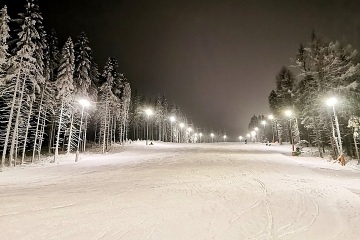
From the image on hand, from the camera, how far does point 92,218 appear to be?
6566 millimetres

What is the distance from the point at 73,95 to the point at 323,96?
3048cm

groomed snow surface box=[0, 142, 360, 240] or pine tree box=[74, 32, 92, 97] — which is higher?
pine tree box=[74, 32, 92, 97]

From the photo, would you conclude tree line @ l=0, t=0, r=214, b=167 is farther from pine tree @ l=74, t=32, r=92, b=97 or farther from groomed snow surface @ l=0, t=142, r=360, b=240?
groomed snow surface @ l=0, t=142, r=360, b=240

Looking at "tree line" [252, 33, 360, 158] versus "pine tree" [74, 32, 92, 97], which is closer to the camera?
"tree line" [252, 33, 360, 158]

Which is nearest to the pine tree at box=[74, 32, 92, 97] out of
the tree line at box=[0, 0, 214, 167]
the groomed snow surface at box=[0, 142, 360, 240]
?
the tree line at box=[0, 0, 214, 167]

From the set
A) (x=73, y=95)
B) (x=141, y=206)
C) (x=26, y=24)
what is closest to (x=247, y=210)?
(x=141, y=206)

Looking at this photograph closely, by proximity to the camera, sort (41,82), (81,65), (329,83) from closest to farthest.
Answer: (329,83) < (41,82) < (81,65)

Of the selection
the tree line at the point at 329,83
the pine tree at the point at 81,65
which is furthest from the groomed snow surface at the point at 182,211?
the pine tree at the point at 81,65

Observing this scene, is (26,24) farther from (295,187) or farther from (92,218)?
(295,187)

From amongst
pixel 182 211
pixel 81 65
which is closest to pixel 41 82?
pixel 81 65

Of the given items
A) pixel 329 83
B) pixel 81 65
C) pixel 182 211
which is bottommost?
pixel 182 211

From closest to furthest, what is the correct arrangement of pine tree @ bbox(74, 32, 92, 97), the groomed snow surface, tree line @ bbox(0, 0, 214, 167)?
the groomed snow surface → tree line @ bbox(0, 0, 214, 167) → pine tree @ bbox(74, 32, 92, 97)

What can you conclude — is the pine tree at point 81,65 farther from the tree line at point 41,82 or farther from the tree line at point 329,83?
the tree line at point 329,83

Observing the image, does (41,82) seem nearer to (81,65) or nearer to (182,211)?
(81,65)
